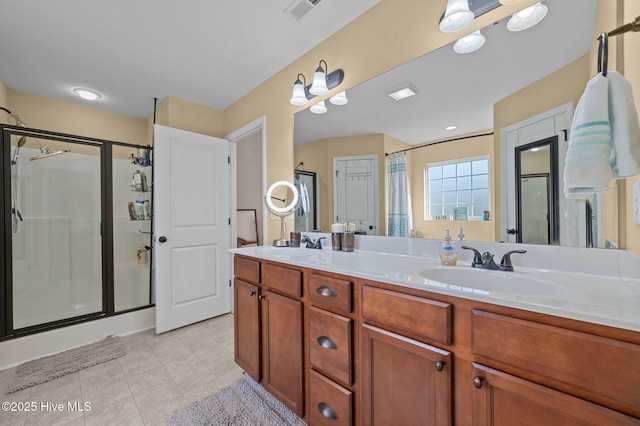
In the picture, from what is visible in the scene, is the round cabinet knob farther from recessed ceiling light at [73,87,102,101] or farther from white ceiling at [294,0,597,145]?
recessed ceiling light at [73,87,102,101]

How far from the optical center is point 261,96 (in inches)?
106

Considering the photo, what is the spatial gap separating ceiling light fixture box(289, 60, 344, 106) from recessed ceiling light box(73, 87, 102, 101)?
2.41m

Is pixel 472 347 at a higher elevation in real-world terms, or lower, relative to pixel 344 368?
higher

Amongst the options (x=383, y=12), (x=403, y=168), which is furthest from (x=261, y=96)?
(x=403, y=168)

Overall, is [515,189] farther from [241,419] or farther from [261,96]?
[261,96]

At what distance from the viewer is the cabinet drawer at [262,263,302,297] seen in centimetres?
134

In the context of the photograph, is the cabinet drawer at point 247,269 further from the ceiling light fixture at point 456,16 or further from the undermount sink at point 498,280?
the ceiling light fixture at point 456,16

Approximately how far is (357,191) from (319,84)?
813 mm

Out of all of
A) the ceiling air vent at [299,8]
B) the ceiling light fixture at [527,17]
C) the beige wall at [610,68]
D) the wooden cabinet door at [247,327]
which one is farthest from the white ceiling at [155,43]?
the wooden cabinet door at [247,327]

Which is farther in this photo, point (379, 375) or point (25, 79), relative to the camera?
point (25, 79)

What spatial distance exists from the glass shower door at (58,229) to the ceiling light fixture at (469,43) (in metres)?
3.13

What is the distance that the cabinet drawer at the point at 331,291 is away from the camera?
110 cm

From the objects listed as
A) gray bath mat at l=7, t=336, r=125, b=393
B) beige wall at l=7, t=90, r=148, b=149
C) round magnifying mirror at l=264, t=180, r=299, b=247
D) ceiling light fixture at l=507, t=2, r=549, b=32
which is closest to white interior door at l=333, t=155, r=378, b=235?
round magnifying mirror at l=264, t=180, r=299, b=247

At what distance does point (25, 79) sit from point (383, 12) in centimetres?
338
